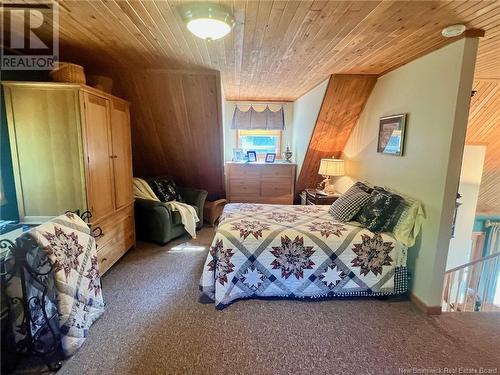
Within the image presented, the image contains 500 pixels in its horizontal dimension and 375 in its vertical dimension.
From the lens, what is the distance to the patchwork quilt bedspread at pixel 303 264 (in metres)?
2.36

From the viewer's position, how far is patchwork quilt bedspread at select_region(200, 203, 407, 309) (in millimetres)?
2355

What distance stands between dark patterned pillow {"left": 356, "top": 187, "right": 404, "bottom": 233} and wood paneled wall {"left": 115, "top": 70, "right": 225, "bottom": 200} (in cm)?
216

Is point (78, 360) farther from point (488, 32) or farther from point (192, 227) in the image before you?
point (488, 32)

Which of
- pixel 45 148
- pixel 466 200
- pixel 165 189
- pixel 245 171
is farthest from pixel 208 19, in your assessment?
pixel 466 200

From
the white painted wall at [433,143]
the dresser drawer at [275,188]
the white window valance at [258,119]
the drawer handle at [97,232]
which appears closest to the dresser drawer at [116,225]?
the drawer handle at [97,232]

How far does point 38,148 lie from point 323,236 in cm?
253

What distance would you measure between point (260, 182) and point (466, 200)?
135 inches

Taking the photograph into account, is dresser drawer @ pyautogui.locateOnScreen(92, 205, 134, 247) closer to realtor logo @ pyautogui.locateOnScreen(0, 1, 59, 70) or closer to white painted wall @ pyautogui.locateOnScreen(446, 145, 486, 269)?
realtor logo @ pyautogui.locateOnScreen(0, 1, 59, 70)

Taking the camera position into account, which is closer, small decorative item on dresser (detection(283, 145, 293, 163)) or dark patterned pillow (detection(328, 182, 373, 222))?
dark patterned pillow (detection(328, 182, 373, 222))

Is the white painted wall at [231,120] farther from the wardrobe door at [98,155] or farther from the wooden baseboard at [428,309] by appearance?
the wooden baseboard at [428,309]

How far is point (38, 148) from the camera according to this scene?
2.18m

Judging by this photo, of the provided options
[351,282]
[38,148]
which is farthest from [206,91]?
Answer: [351,282]

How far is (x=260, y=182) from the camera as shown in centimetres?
529

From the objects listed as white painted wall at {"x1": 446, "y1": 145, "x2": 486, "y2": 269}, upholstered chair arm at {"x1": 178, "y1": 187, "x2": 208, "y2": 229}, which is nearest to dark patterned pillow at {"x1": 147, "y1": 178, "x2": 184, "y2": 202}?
upholstered chair arm at {"x1": 178, "y1": 187, "x2": 208, "y2": 229}
